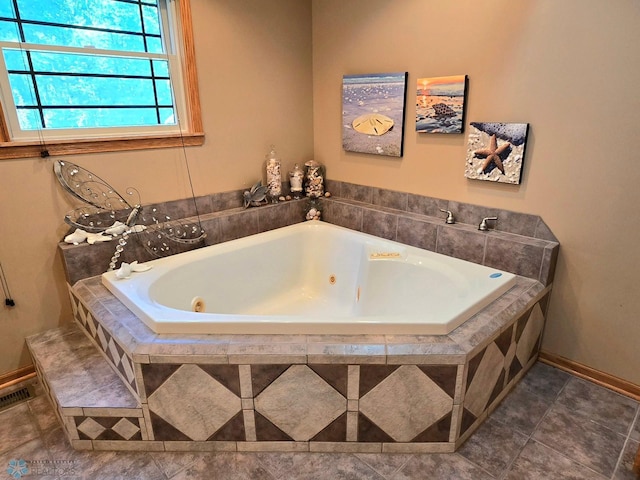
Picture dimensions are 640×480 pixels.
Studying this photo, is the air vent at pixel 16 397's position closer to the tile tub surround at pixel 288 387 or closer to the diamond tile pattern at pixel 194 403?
the tile tub surround at pixel 288 387

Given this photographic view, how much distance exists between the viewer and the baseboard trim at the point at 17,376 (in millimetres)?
2137

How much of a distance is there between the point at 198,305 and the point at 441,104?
1.85 meters

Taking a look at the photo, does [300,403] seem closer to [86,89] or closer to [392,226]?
[392,226]

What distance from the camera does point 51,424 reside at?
1884 millimetres

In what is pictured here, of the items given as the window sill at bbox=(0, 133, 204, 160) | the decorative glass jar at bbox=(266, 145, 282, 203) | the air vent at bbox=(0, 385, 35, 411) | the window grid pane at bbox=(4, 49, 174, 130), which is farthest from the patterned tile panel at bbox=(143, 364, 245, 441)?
the decorative glass jar at bbox=(266, 145, 282, 203)

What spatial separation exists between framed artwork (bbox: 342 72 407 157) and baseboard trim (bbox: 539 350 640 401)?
152 centimetres

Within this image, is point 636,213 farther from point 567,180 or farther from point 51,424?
point 51,424

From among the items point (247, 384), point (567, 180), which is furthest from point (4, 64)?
point (567, 180)

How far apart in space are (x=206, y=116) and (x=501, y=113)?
1777 mm

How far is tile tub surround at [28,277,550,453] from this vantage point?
1565 mm

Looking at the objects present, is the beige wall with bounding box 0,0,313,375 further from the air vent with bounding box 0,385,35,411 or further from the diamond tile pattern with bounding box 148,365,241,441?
the diamond tile pattern with bounding box 148,365,241,441

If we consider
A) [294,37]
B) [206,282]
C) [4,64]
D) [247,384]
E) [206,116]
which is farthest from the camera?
[294,37]

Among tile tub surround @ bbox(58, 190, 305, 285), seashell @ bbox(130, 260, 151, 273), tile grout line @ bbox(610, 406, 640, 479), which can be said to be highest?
tile tub surround @ bbox(58, 190, 305, 285)

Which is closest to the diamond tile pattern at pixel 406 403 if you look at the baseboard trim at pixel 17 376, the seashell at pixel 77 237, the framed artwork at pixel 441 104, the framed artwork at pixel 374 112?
the framed artwork at pixel 441 104
